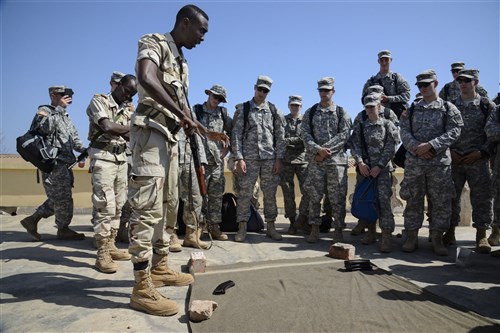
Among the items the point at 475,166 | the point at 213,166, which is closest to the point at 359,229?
the point at 475,166

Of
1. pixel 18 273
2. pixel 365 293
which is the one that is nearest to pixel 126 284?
pixel 18 273

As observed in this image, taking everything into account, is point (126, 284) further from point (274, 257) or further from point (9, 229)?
point (9, 229)

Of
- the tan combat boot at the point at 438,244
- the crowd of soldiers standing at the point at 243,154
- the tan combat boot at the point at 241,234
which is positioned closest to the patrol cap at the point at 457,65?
the crowd of soldiers standing at the point at 243,154

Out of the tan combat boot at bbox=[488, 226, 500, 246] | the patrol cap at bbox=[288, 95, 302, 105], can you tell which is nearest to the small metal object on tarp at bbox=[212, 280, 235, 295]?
the tan combat boot at bbox=[488, 226, 500, 246]

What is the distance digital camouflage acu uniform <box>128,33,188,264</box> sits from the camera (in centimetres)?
278

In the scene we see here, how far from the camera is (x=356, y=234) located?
5.99 m

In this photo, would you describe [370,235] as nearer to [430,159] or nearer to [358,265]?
[430,159]

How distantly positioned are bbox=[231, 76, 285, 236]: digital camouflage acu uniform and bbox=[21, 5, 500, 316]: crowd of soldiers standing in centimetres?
2

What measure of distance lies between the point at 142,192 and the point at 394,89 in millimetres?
5287

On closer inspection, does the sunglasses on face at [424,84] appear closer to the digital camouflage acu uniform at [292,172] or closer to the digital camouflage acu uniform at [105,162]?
the digital camouflage acu uniform at [292,172]

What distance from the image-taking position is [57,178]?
208 inches

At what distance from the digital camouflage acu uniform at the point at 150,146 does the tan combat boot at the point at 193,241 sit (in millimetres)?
2086

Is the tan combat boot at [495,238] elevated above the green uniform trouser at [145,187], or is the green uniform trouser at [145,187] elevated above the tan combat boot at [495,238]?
the green uniform trouser at [145,187]

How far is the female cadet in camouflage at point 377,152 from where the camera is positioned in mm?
4906
